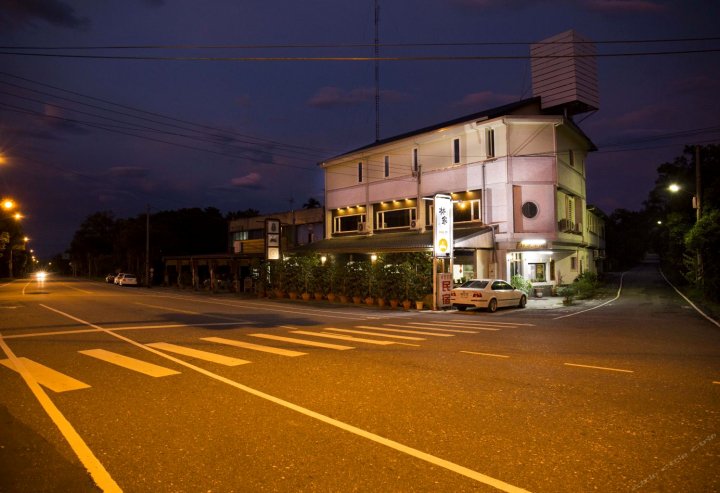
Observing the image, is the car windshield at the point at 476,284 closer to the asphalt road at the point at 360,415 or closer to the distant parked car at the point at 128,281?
the asphalt road at the point at 360,415

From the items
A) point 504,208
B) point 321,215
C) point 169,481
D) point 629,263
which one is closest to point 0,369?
point 169,481

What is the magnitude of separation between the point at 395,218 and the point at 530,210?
33.7 ft

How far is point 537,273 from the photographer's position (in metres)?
30.8

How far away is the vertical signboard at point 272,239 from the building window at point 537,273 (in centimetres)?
1809

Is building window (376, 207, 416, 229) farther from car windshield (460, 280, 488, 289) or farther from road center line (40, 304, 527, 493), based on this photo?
road center line (40, 304, 527, 493)

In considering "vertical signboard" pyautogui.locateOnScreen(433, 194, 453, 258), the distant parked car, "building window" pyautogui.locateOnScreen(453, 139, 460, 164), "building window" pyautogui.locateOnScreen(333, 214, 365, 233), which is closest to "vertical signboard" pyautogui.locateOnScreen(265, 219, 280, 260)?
"building window" pyautogui.locateOnScreen(333, 214, 365, 233)

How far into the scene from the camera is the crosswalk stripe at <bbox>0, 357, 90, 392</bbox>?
7.09 metres

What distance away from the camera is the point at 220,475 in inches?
157

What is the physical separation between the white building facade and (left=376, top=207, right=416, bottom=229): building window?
0.25ft

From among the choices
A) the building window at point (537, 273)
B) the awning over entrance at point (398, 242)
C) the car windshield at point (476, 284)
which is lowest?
the car windshield at point (476, 284)

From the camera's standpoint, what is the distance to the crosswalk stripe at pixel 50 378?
23.2ft

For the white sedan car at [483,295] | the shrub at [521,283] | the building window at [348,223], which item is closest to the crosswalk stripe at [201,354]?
the white sedan car at [483,295]

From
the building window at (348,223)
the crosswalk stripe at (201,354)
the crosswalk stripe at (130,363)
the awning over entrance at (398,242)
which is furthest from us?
the building window at (348,223)

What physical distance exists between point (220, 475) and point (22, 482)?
170 cm
